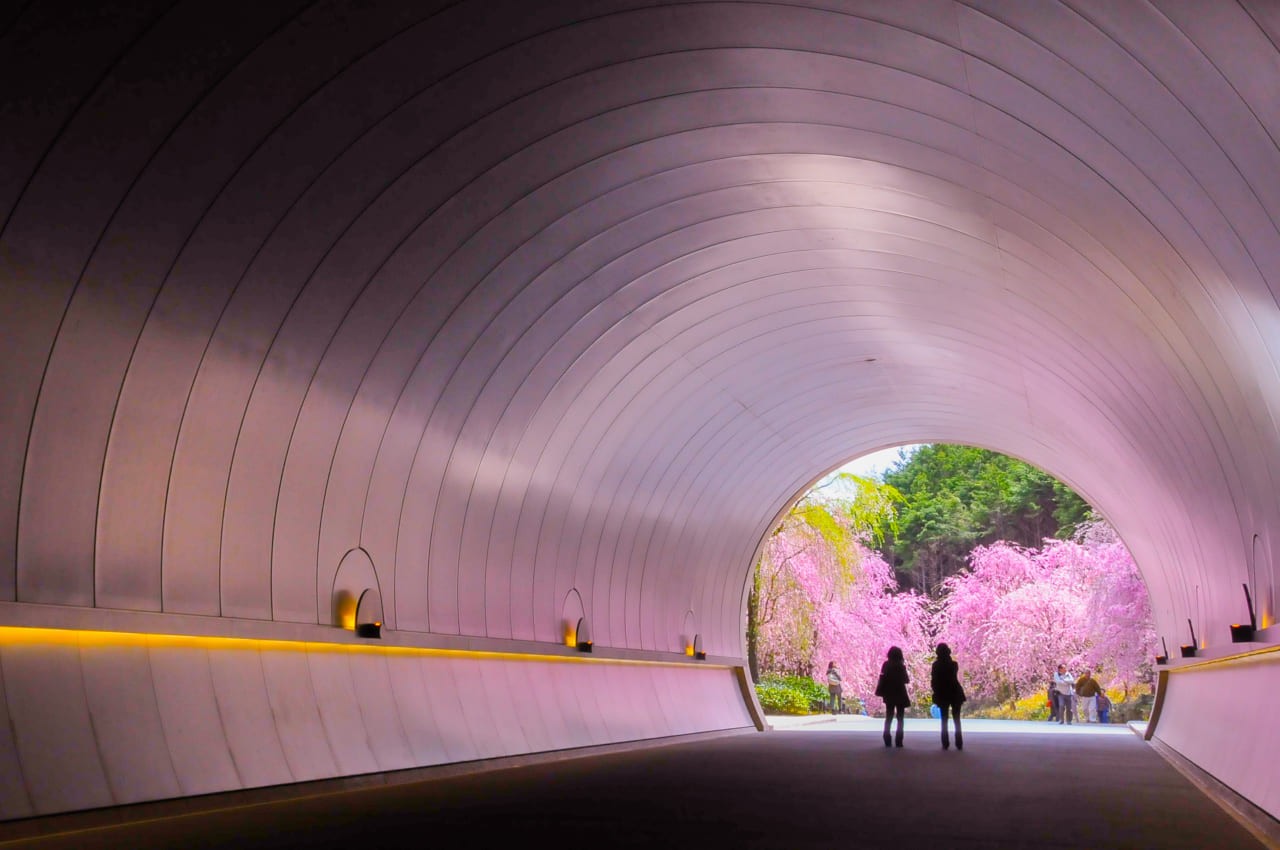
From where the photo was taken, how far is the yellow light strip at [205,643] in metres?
8.52

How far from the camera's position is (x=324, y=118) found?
8.99 m

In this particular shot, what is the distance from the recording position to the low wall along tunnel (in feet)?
25.5

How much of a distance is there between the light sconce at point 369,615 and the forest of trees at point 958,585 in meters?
23.2

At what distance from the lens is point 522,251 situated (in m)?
12.3

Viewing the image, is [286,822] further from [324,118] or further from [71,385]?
[324,118]

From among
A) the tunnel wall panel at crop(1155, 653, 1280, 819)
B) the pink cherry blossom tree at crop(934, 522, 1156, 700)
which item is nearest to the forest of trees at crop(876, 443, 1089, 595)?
the pink cherry blossom tree at crop(934, 522, 1156, 700)

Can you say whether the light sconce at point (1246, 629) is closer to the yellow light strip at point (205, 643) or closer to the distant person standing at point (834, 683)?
the yellow light strip at point (205, 643)

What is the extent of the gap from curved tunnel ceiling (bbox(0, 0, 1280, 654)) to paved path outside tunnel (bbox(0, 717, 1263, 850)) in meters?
2.09

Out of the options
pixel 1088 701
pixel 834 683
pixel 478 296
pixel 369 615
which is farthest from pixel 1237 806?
pixel 1088 701

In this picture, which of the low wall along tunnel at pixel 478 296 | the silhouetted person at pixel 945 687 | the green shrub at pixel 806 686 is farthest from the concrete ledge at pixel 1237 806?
the green shrub at pixel 806 686

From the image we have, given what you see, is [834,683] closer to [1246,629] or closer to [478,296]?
[1246,629]

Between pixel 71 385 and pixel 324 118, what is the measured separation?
2645 millimetres

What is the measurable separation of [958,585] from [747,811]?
41875 millimetres

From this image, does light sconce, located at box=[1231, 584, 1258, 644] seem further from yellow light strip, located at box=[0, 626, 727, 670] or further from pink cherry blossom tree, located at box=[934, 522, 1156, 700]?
pink cherry blossom tree, located at box=[934, 522, 1156, 700]
